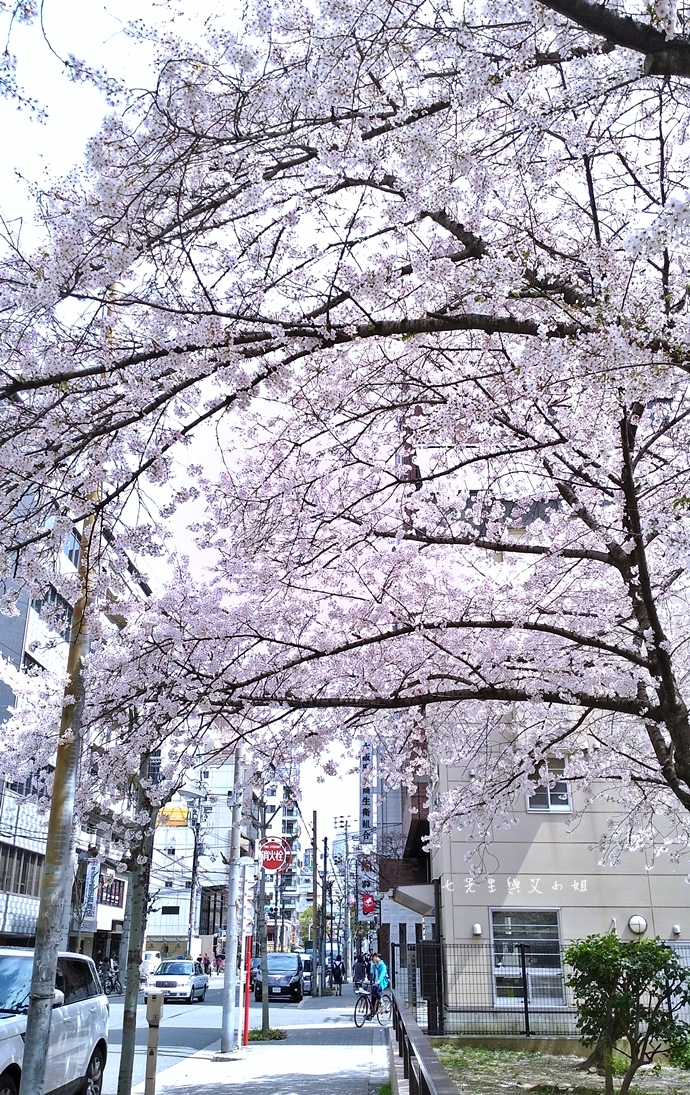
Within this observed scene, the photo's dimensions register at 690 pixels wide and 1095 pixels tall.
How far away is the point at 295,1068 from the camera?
44.2 ft

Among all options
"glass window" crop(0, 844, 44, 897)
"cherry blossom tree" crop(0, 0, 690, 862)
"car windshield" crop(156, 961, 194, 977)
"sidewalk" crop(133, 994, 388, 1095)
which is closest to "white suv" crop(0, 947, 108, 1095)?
"sidewalk" crop(133, 994, 388, 1095)

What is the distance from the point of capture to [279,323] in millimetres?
5453

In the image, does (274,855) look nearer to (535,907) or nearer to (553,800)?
(535,907)

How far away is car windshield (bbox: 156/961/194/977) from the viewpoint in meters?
32.7

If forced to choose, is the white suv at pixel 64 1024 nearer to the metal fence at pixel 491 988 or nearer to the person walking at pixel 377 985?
the metal fence at pixel 491 988

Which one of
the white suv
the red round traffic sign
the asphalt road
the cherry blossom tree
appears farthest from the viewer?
the red round traffic sign

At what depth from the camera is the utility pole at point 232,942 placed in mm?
14932

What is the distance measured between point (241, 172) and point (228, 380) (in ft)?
4.04

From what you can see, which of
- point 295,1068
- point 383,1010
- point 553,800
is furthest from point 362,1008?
point 295,1068

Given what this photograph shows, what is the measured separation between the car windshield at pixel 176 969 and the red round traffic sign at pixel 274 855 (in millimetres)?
17407

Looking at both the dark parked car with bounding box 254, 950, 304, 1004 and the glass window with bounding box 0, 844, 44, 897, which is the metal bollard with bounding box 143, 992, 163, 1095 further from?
the dark parked car with bounding box 254, 950, 304, 1004

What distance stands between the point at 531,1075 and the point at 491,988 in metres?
5.06

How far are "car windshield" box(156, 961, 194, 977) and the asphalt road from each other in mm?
1049

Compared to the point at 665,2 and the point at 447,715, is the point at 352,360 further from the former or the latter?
the point at 447,715
